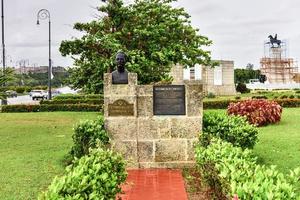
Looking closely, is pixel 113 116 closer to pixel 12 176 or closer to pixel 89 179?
pixel 12 176

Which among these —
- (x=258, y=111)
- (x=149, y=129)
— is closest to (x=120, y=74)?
(x=149, y=129)

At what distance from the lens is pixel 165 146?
34.9 feet

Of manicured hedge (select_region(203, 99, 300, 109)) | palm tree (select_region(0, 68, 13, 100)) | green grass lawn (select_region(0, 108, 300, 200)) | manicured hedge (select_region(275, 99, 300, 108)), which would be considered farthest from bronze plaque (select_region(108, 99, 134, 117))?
manicured hedge (select_region(275, 99, 300, 108))

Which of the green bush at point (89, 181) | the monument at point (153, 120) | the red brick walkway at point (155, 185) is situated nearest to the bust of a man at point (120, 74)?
the monument at point (153, 120)

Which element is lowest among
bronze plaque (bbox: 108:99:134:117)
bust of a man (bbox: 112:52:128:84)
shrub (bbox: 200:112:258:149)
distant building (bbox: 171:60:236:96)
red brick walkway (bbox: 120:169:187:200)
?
red brick walkway (bbox: 120:169:187:200)

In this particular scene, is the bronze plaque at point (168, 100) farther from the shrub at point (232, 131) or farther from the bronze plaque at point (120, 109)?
the shrub at point (232, 131)

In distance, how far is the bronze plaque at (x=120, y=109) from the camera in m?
10.5

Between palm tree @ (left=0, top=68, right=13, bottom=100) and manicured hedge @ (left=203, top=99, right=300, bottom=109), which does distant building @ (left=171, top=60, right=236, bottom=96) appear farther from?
palm tree @ (left=0, top=68, right=13, bottom=100)

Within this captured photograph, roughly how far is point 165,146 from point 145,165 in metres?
0.59

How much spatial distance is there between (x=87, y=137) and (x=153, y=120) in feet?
4.70

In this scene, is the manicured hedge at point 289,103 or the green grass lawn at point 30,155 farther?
the manicured hedge at point 289,103

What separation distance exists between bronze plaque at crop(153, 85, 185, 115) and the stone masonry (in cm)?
9

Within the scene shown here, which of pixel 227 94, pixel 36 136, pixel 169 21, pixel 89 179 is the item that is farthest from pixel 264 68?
pixel 89 179

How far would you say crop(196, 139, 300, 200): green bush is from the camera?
456 centimetres
